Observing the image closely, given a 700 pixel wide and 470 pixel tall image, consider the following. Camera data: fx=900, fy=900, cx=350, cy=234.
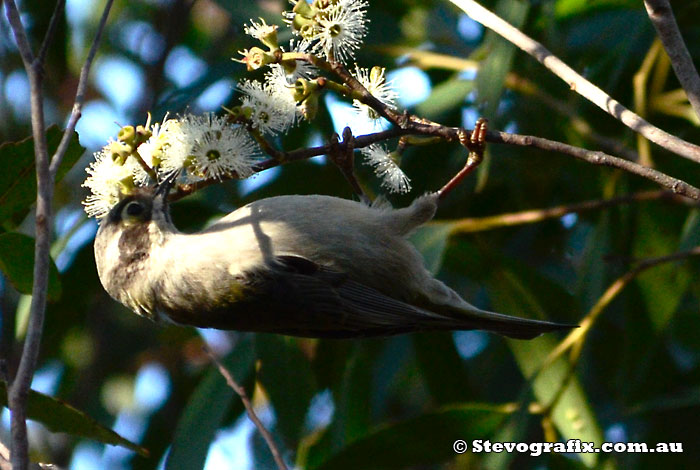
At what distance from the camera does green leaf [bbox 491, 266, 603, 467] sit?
10.6 feet

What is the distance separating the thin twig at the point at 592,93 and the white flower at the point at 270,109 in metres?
0.45

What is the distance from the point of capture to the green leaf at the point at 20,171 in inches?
90.6

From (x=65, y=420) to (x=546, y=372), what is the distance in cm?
177

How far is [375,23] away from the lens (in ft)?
12.9

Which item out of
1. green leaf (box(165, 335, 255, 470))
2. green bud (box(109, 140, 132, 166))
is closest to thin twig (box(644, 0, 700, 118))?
green bud (box(109, 140, 132, 166))

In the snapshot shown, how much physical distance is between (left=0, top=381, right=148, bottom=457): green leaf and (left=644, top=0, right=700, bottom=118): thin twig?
1623 millimetres

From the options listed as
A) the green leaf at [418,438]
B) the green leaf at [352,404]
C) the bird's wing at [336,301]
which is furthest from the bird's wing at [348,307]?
the green leaf at [352,404]

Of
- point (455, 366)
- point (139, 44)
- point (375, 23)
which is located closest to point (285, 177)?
point (375, 23)

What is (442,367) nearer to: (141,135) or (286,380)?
(286,380)

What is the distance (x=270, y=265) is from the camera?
8.07 feet

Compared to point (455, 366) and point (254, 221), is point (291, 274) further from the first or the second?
point (455, 366)

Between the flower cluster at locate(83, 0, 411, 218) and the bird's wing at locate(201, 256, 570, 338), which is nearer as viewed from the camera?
the flower cluster at locate(83, 0, 411, 218)

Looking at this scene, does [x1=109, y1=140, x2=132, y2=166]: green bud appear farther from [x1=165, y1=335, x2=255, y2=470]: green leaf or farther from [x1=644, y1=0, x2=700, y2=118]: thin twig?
[x1=165, y1=335, x2=255, y2=470]: green leaf

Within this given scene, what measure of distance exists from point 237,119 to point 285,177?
6.08ft
